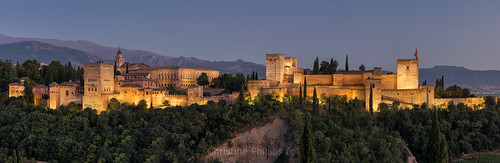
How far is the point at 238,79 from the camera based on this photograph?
163 ft

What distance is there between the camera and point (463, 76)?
4279 inches

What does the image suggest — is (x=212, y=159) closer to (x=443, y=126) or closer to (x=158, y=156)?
(x=158, y=156)

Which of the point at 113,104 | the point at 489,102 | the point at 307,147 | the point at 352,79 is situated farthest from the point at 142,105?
the point at 489,102

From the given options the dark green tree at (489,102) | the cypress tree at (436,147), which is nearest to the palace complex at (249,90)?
the dark green tree at (489,102)

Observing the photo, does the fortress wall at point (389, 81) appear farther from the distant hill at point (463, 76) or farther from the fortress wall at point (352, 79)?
the distant hill at point (463, 76)

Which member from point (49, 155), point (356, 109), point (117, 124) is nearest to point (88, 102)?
point (117, 124)

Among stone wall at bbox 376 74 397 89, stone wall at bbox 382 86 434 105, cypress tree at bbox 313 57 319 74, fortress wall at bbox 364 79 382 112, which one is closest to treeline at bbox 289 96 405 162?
fortress wall at bbox 364 79 382 112

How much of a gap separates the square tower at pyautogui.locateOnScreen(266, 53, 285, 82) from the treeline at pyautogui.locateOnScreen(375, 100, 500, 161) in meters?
13.9

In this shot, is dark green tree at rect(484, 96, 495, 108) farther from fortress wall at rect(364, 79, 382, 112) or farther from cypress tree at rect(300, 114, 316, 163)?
cypress tree at rect(300, 114, 316, 163)

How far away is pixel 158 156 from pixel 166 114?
258 inches

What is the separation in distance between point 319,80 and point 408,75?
9.71 meters

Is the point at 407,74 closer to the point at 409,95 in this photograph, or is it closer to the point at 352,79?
the point at 409,95

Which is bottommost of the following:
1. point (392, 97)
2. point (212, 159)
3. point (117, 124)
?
point (212, 159)

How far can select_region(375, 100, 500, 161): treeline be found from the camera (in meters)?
33.9
